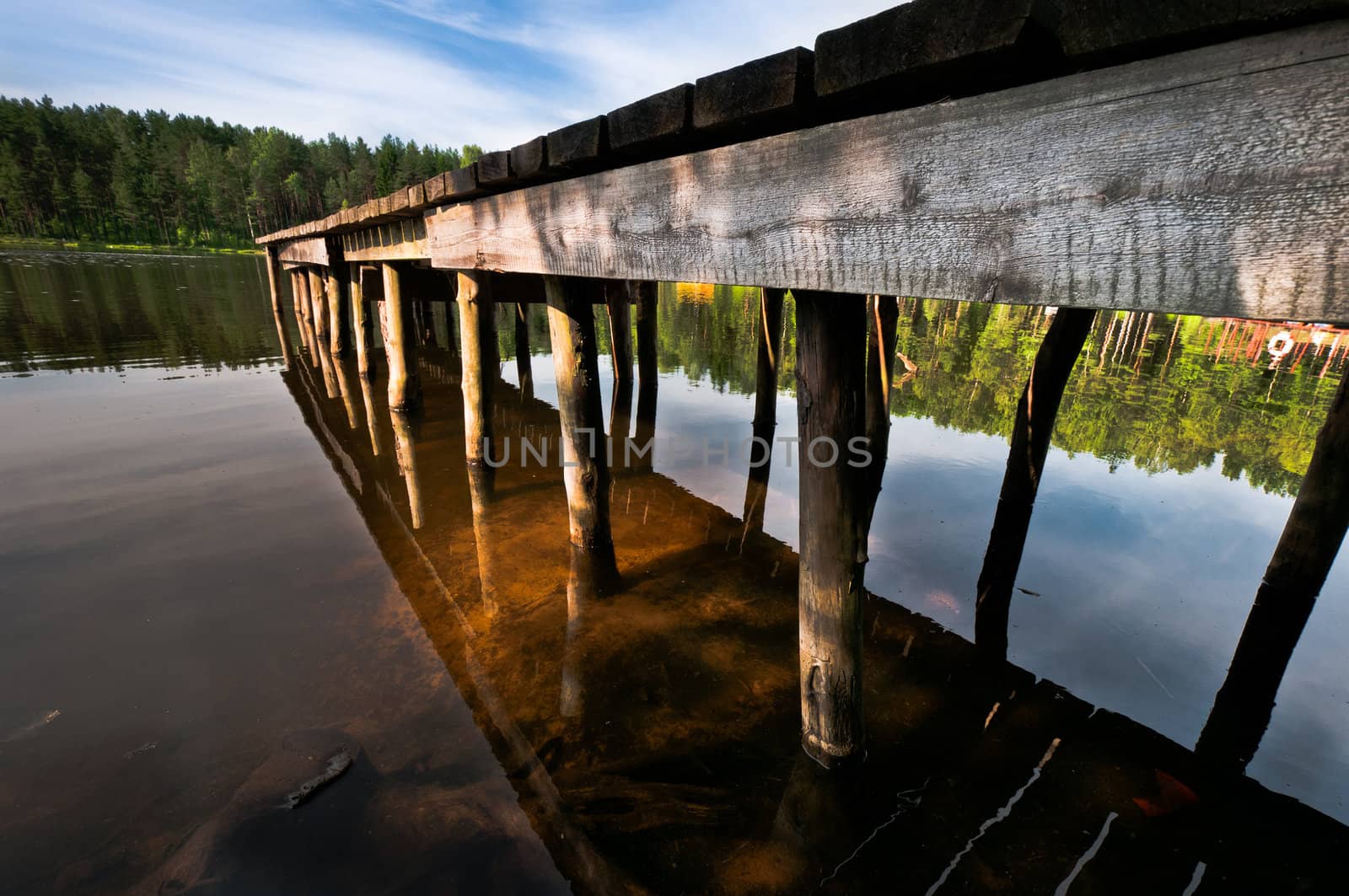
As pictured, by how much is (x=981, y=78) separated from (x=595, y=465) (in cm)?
359

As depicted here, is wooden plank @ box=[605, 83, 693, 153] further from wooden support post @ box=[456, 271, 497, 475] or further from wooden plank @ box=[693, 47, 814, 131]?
wooden support post @ box=[456, 271, 497, 475]

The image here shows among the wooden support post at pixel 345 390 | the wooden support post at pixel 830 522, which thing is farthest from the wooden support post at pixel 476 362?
the wooden support post at pixel 830 522

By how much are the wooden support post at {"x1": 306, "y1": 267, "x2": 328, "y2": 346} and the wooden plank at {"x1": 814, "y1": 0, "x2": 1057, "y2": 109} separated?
621 inches

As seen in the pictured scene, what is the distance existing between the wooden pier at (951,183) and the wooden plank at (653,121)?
0.01 m

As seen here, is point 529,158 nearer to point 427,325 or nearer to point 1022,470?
point 1022,470

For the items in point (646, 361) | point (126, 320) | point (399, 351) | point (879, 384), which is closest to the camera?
point (879, 384)

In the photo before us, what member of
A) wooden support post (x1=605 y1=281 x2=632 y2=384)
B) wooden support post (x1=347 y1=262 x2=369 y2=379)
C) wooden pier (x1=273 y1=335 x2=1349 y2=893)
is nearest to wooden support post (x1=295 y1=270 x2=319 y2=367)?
wooden support post (x1=347 y1=262 x2=369 y2=379)

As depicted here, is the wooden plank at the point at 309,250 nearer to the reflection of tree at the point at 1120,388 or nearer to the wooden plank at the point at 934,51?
the reflection of tree at the point at 1120,388

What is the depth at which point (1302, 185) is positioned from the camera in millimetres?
911

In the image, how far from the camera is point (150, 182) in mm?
63625

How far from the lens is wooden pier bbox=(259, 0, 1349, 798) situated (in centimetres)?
93

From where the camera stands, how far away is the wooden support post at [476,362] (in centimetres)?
580

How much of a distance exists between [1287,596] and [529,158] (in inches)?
235

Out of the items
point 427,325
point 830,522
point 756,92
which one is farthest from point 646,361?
point 427,325
